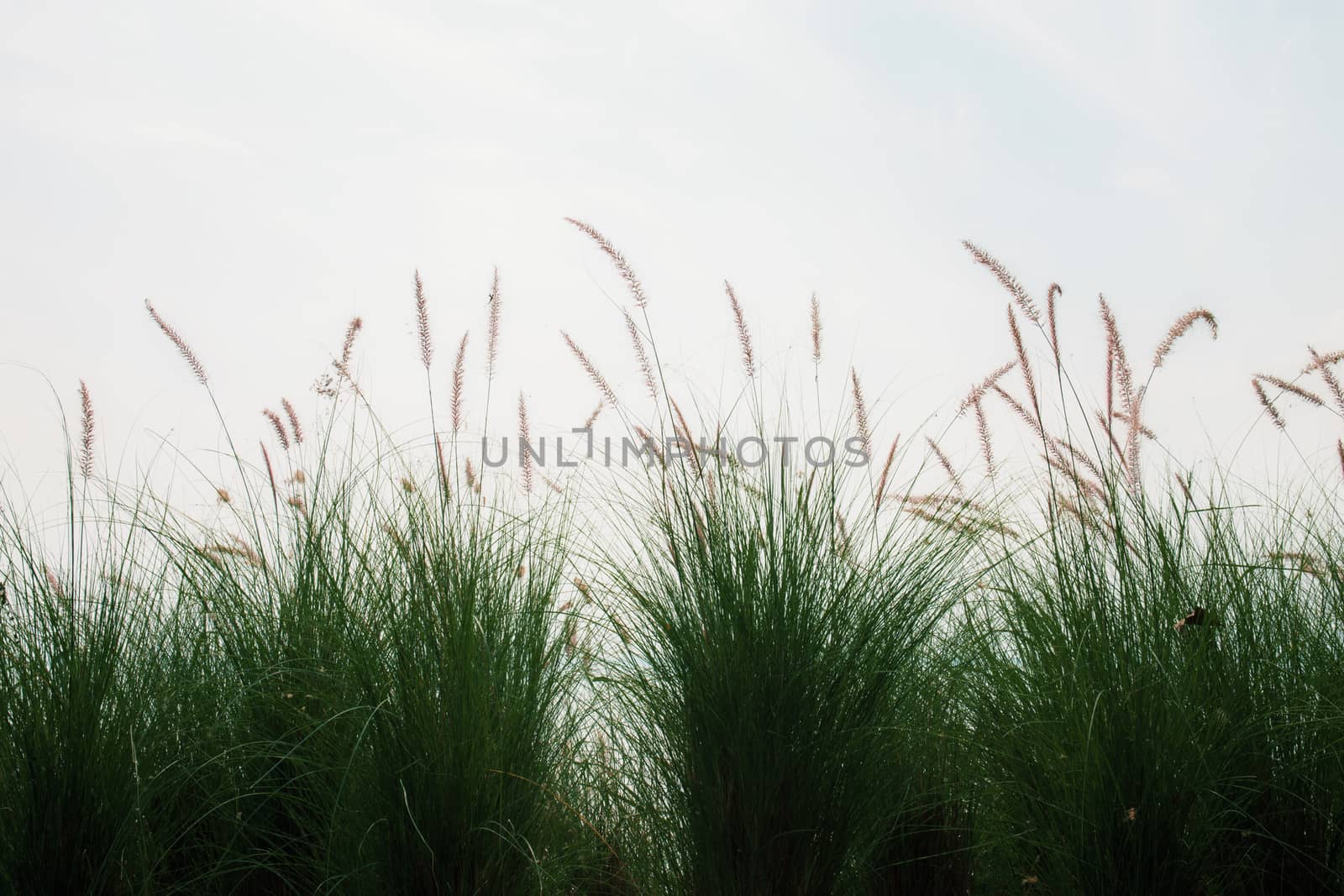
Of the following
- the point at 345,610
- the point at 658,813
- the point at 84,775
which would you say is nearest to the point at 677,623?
the point at 658,813

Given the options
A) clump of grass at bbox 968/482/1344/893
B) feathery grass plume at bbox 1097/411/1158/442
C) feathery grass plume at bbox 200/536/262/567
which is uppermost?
feathery grass plume at bbox 1097/411/1158/442

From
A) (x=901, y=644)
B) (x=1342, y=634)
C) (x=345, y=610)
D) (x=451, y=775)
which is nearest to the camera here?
(x=451, y=775)

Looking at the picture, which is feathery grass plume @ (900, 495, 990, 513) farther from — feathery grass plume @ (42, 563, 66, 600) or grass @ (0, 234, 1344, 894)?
feathery grass plume @ (42, 563, 66, 600)

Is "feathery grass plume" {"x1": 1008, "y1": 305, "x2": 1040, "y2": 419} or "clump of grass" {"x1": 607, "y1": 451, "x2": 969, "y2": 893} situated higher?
"feathery grass plume" {"x1": 1008, "y1": 305, "x2": 1040, "y2": 419}

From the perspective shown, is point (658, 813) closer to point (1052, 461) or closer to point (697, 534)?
point (697, 534)

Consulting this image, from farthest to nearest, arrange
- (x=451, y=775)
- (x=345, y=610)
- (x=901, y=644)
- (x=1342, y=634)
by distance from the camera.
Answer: (x=1342, y=634) → (x=345, y=610) → (x=901, y=644) → (x=451, y=775)

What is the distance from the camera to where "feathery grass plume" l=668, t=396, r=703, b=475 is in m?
2.42

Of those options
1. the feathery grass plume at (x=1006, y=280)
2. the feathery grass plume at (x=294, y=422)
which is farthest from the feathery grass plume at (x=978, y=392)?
the feathery grass plume at (x=294, y=422)

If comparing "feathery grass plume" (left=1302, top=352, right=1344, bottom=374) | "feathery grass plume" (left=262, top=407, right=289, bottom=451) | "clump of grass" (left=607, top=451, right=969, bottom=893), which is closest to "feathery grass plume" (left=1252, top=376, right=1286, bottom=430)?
"feathery grass plume" (left=1302, top=352, right=1344, bottom=374)

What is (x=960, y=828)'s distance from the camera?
2562 mm

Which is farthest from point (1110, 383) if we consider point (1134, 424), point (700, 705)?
point (700, 705)

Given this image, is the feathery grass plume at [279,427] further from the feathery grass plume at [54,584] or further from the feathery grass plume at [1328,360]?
the feathery grass plume at [1328,360]

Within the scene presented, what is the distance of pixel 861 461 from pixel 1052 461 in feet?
1.77

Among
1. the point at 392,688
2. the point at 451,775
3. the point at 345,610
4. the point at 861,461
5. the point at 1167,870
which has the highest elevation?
the point at 861,461
